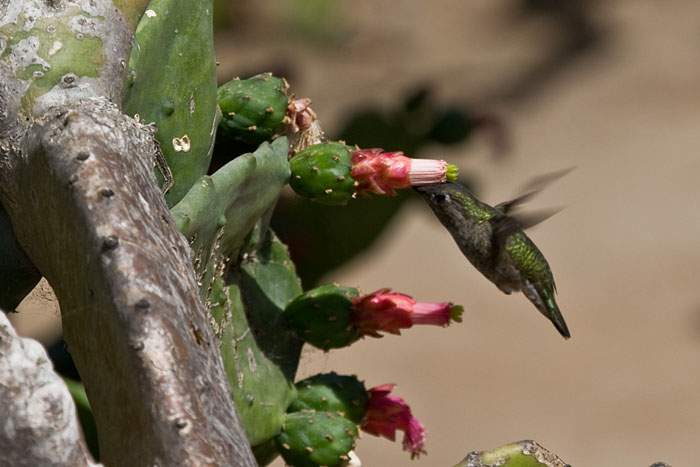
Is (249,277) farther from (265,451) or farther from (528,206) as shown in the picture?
(528,206)

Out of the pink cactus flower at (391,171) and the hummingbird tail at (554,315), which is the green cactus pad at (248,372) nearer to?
the pink cactus flower at (391,171)

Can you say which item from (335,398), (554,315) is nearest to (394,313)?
(335,398)

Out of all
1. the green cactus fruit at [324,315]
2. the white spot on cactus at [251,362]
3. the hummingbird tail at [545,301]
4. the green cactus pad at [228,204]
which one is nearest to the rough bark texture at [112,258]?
the green cactus pad at [228,204]

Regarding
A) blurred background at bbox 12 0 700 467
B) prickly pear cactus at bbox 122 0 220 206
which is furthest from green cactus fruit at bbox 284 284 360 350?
blurred background at bbox 12 0 700 467

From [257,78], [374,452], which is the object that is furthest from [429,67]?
[257,78]

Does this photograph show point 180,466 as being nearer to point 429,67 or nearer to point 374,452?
point 374,452
